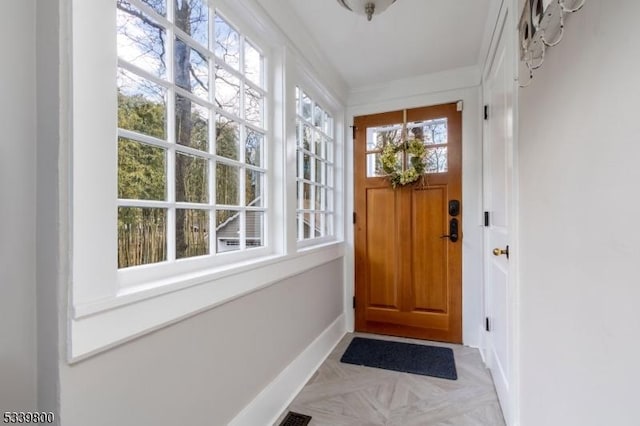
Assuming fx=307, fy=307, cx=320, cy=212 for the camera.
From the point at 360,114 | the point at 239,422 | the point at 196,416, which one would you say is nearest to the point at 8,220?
the point at 196,416

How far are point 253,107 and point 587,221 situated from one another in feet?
5.06

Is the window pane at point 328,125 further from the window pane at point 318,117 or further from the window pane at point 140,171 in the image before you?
the window pane at point 140,171

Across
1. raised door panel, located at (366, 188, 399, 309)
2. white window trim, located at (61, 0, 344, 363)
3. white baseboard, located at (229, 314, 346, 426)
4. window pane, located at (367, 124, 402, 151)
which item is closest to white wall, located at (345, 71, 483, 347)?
window pane, located at (367, 124, 402, 151)

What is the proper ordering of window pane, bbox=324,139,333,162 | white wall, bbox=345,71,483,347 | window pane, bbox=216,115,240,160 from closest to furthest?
window pane, bbox=216,115,240,160, white wall, bbox=345,71,483,347, window pane, bbox=324,139,333,162

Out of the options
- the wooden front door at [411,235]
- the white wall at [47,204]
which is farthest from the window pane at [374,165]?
the white wall at [47,204]

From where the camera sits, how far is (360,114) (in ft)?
9.77

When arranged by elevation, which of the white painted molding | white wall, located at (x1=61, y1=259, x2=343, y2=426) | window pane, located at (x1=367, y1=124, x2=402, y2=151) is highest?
the white painted molding

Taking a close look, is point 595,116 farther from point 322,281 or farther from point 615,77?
point 322,281

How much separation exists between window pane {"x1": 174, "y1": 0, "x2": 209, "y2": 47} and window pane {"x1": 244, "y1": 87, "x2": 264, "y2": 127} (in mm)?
351

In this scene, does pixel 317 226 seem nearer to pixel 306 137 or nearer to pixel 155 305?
pixel 306 137

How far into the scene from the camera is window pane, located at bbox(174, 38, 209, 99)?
1.21 metres

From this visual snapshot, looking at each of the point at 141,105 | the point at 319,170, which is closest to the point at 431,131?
the point at 319,170

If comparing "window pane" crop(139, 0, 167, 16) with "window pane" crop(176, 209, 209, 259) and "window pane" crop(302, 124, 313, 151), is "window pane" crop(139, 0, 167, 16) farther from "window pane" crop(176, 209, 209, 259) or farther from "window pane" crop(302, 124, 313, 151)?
"window pane" crop(302, 124, 313, 151)

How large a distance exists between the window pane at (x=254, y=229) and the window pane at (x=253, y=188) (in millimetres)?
62
